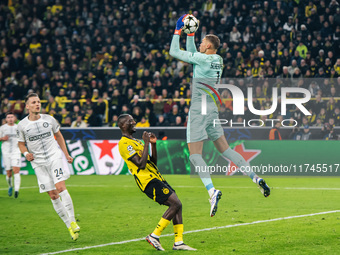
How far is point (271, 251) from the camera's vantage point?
27.2 feet

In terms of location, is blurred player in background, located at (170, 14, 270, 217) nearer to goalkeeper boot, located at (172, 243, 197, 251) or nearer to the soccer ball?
the soccer ball

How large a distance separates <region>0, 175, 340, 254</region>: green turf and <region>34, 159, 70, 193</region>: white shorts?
0.87m

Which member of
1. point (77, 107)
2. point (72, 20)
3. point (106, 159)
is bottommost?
point (106, 159)

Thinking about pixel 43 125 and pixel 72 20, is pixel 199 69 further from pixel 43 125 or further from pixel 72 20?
pixel 72 20

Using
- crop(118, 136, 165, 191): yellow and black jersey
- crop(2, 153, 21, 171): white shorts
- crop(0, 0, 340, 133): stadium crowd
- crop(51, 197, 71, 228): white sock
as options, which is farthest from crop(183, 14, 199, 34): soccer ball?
crop(0, 0, 340, 133): stadium crowd

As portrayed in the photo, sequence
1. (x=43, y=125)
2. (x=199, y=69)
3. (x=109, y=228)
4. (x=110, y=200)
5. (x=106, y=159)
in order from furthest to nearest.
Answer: (x=106, y=159) → (x=110, y=200) → (x=109, y=228) → (x=43, y=125) → (x=199, y=69)

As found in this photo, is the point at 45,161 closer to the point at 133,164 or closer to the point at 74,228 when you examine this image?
the point at 74,228

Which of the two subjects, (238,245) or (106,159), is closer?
(238,245)

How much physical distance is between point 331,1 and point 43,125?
690 inches

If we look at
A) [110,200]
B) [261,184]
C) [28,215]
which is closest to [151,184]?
[261,184]

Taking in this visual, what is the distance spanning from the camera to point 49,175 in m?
9.66

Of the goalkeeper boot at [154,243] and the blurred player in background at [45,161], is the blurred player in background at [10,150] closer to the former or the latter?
the blurred player in background at [45,161]

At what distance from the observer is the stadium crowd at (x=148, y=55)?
21.6 metres

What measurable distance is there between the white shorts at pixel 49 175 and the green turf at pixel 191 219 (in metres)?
0.87
